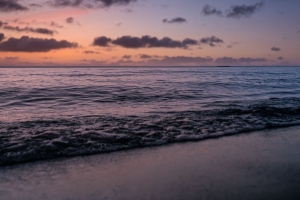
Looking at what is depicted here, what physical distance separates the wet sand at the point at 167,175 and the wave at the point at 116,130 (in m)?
0.63

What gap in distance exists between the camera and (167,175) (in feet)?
15.0

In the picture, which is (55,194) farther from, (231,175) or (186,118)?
(186,118)

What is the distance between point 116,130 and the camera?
27.1 ft

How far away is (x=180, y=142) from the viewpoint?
7.00 m

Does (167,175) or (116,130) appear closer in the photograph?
(167,175)

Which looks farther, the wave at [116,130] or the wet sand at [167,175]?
the wave at [116,130]

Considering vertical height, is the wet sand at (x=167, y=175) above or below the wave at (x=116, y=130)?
above

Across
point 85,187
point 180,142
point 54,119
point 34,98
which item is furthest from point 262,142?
point 34,98

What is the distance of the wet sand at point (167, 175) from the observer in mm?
3888

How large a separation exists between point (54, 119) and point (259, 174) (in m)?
8.05

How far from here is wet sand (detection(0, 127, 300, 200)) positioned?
3.89 m

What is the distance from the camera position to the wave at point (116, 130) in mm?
6263

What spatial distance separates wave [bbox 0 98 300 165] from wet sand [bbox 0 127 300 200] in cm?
63

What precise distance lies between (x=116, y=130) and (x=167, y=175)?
13.0 feet
